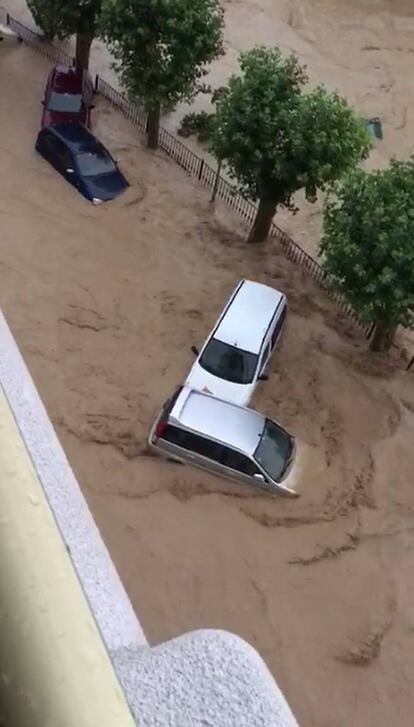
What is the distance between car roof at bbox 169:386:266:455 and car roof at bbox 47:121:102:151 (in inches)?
255

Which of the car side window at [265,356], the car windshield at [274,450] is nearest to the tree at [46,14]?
the car side window at [265,356]

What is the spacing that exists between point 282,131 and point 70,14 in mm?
6465

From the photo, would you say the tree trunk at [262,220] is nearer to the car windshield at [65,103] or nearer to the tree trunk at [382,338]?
the tree trunk at [382,338]

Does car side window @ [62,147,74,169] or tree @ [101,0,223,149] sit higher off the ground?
tree @ [101,0,223,149]

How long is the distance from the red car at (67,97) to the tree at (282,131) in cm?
385

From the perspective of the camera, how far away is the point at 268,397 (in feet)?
41.5

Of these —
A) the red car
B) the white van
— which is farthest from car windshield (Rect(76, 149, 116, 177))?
the white van

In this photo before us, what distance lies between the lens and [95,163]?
15711 mm

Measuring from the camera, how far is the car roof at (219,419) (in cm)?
1120

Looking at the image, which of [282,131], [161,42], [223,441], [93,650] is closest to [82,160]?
[161,42]

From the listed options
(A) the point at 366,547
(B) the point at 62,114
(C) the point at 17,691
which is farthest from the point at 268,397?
(C) the point at 17,691

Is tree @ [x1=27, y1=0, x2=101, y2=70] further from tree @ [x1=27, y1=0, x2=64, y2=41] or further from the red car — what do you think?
the red car

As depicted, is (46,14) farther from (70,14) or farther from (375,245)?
(375,245)

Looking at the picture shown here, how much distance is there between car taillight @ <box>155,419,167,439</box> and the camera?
11154 millimetres
